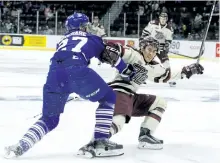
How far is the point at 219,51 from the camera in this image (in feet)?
45.7

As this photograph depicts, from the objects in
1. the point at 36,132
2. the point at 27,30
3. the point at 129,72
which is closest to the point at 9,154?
the point at 36,132

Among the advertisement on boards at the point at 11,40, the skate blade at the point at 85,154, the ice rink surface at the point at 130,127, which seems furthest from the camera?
the advertisement on boards at the point at 11,40

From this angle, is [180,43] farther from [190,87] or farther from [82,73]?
[82,73]

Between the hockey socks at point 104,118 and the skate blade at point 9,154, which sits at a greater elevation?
the hockey socks at point 104,118

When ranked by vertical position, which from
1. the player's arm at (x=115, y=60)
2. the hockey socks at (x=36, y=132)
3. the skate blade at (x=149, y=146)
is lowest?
the skate blade at (x=149, y=146)

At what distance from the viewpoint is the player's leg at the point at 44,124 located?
305 cm

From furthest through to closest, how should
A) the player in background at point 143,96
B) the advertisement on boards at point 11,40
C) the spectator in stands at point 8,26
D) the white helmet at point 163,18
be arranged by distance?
the advertisement on boards at point 11,40 → the spectator in stands at point 8,26 → the white helmet at point 163,18 → the player in background at point 143,96

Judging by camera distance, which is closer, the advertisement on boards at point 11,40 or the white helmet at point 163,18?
the white helmet at point 163,18

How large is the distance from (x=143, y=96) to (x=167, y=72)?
0.80 ft

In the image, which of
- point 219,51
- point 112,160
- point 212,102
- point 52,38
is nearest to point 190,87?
point 212,102

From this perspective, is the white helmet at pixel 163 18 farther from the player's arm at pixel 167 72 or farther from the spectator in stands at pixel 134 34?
the spectator in stands at pixel 134 34

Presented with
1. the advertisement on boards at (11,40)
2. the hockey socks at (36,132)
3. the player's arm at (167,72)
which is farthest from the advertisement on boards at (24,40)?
the hockey socks at (36,132)

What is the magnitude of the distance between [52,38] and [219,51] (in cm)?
471

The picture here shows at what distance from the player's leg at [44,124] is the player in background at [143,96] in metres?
0.42
